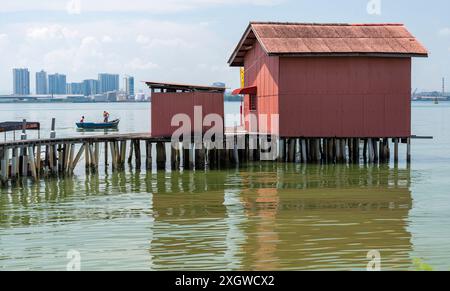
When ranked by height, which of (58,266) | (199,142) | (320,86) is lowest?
(58,266)

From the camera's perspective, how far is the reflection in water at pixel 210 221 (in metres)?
16.7

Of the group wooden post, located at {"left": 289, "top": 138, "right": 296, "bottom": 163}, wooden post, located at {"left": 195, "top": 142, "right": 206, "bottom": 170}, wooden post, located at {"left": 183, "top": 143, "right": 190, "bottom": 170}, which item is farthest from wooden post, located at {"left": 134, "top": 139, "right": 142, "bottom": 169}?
wooden post, located at {"left": 289, "top": 138, "right": 296, "bottom": 163}

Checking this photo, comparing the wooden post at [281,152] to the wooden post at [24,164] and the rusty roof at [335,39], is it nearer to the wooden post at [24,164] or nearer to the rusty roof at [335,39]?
the rusty roof at [335,39]

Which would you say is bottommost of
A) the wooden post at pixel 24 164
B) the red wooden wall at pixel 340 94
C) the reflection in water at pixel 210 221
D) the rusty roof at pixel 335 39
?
the reflection in water at pixel 210 221

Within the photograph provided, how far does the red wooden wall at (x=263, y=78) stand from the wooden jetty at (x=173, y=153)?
143 cm

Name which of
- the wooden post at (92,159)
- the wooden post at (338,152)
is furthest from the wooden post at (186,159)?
the wooden post at (338,152)

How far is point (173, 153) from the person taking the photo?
115ft

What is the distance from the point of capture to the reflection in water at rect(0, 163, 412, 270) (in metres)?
16.7

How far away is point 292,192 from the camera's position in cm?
2764

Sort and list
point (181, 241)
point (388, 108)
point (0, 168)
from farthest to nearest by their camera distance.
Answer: point (388, 108), point (0, 168), point (181, 241)

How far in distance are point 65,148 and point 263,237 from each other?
54.7 feet

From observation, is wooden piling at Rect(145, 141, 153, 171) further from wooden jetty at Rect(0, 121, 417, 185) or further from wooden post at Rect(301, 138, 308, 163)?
wooden post at Rect(301, 138, 308, 163)
